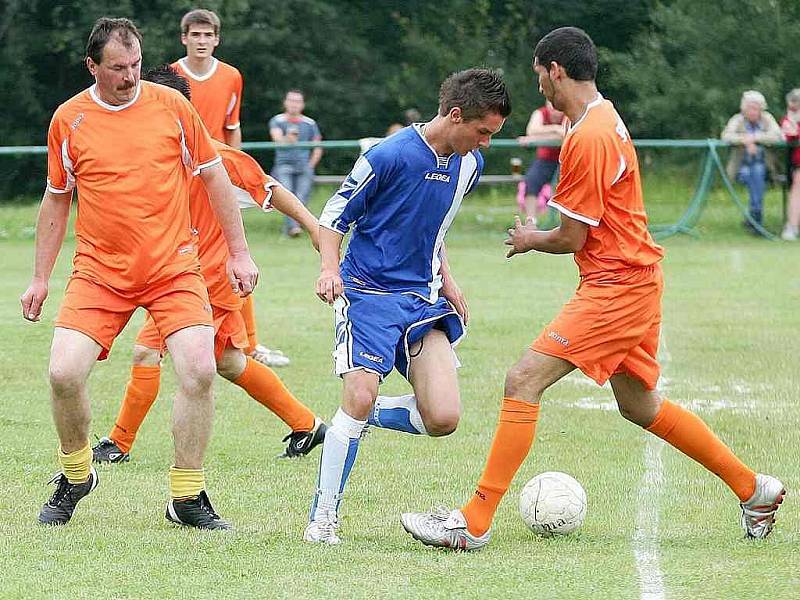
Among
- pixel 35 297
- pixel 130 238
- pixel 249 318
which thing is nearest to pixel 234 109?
pixel 249 318

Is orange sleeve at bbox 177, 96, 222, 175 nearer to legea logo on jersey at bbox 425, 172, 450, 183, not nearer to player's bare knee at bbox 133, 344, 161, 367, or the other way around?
legea logo on jersey at bbox 425, 172, 450, 183

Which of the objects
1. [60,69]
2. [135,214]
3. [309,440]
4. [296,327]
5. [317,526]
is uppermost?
[135,214]

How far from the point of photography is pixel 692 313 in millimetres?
12734

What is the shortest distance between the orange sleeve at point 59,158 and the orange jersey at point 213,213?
130 cm

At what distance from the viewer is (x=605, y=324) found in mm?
5473

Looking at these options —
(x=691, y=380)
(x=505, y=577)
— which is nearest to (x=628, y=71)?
(x=691, y=380)

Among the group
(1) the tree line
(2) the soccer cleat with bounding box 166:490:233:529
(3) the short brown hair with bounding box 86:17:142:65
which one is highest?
(3) the short brown hair with bounding box 86:17:142:65

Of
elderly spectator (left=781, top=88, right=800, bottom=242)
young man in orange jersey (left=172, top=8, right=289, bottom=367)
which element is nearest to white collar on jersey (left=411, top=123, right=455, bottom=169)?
young man in orange jersey (left=172, top=8, right=289, bottom=367)

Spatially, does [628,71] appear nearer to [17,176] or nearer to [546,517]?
[17,176]

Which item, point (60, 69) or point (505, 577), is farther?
point (60, 69)

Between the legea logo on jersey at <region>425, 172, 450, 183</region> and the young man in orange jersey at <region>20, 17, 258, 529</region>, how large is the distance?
0.81 m

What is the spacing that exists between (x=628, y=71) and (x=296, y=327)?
20791 millimetres

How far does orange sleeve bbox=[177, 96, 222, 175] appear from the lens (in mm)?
5766

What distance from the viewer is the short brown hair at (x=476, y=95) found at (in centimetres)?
555
